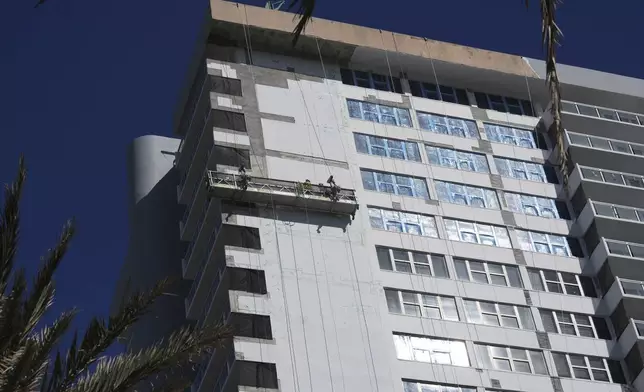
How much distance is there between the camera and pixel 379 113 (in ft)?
236

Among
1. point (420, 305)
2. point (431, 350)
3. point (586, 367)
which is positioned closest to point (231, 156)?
point (420, 305)

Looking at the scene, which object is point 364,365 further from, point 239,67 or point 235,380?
point 239,67

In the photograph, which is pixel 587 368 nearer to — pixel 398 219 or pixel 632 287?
pixel 632 287

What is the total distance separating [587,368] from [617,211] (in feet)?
34.4

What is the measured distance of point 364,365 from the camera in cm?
5947

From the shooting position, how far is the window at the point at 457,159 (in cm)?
7112

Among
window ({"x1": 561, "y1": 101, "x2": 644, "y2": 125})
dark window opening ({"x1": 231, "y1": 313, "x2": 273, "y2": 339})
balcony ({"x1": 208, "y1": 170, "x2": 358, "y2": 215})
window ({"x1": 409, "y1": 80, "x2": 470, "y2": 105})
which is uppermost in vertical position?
window ({"x1": 409, "y1": 80, "x2": 470, "y2": 105})

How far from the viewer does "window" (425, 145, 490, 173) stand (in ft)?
233

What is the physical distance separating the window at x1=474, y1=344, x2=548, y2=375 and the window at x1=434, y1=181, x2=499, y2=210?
30.2 ft

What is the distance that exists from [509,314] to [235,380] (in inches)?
597

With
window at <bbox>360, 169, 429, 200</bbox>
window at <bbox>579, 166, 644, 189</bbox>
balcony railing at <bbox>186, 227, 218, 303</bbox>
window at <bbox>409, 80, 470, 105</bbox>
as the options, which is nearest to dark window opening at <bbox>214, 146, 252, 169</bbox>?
balcony railing at <bbox>186, 227, 218, 303</bbox>

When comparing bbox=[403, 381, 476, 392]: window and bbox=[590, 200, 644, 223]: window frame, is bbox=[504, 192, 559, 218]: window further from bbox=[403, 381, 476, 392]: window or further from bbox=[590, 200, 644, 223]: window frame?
bbox=[403, 381, 476, 392]: window

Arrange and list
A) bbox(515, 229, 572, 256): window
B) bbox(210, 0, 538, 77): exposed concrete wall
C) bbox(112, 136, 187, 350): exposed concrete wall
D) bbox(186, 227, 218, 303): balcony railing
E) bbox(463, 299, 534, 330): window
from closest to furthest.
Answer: bbox(463, 299, 534, 330): window → bbox(186, 227, 218, 303): balcony railing → bbox(515, 229, 572, 256): window → bbox(210, 0, 538, 77): exposed concrete wall → bbox(112, 136, 187, 350): exposed concrete wall

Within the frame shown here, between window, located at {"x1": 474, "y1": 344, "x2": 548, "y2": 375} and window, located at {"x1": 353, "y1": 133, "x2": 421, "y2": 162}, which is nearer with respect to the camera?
window, located at {"x1": 474, "y1": 344, "x2": 548, "y2": 375}
